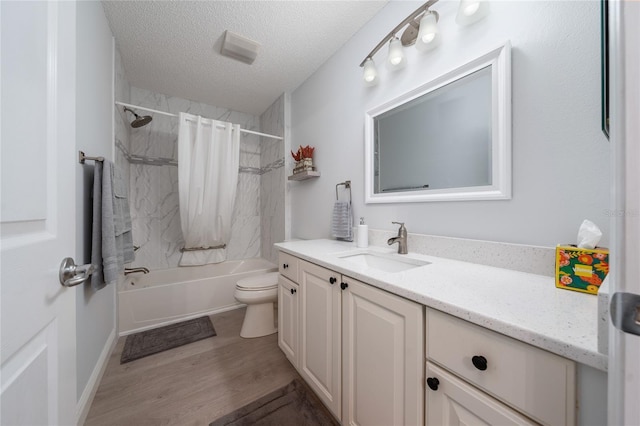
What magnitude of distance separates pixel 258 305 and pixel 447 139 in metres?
1.87

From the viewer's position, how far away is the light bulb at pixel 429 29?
3.63 feet

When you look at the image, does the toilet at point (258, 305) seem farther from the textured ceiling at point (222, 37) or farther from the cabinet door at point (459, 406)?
the textured ceiling at point (222, 37)

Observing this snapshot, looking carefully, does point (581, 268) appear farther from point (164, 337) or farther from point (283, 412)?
point (164, 337)

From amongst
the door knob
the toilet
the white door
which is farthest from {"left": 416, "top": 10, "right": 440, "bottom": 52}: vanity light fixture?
the toilet

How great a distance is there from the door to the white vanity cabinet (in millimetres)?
418

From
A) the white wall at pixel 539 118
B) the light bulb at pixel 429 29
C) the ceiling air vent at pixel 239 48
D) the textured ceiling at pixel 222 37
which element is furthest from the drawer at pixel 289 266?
the ceiling air vent at pixel 239 48

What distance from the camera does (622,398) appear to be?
0.30 m

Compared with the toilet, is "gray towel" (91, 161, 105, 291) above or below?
above

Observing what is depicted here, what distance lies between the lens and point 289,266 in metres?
1.48

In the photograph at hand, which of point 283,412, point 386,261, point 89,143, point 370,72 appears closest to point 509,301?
point 386,261

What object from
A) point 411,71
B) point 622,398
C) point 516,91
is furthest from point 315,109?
point 622,398

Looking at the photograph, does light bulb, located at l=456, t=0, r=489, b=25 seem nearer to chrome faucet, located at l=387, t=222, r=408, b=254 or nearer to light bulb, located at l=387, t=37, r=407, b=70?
light bulb, located at l=387, t=37, r=407, b=70

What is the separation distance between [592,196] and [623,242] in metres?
0.71

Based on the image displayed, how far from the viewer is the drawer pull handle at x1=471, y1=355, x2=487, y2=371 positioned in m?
0.55
